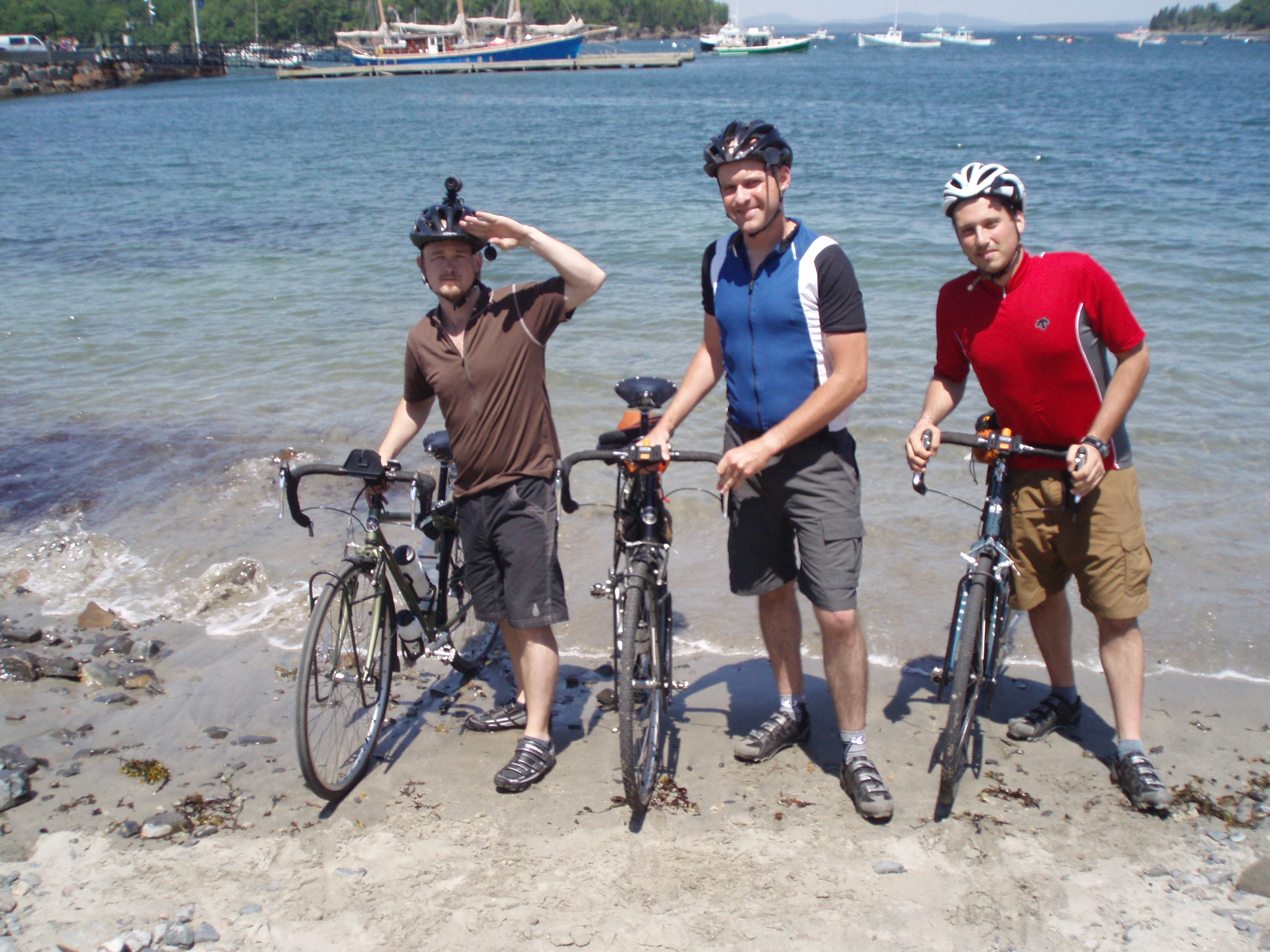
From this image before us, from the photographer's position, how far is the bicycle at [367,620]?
386 cm

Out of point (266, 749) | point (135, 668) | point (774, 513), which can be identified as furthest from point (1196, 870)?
point (135, 668)

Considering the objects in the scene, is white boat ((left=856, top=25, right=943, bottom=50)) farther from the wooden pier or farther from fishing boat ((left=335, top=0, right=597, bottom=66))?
the wooden pier

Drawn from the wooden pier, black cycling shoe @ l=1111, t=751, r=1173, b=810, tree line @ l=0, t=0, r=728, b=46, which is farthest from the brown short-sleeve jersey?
tree line @ l=0, t=0, r=728, b=46

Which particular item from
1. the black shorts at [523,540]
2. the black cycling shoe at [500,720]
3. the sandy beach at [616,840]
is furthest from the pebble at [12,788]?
the black shorts at [523,540]

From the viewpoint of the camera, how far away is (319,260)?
17.0 metres

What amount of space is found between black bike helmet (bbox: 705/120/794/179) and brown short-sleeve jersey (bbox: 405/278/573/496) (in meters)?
0.86

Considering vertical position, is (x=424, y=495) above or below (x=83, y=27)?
below

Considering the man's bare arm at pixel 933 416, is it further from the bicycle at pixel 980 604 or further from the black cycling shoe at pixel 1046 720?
the black cycling shoe at pixel 1046 720

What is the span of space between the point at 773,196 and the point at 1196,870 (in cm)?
272

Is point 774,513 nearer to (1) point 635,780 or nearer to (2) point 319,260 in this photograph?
(1) point 635,780

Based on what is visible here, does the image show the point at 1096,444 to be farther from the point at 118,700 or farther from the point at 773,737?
the point at 118,700

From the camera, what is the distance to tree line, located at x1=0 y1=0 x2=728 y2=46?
11431 centimetres

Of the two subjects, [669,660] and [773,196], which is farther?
[669,660]

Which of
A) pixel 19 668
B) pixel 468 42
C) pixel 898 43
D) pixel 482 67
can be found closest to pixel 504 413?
pixel 19 668
